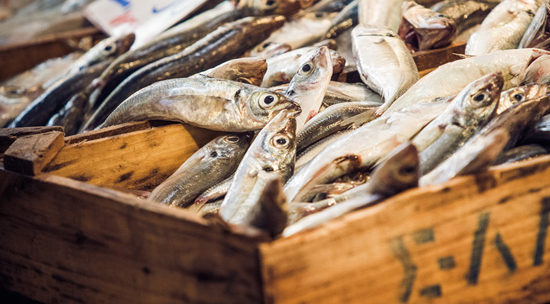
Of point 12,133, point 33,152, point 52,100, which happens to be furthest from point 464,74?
point 52,100

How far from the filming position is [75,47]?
16.9 ft

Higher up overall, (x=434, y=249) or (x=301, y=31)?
(x=301, y=31)

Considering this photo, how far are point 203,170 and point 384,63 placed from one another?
4.07 ft

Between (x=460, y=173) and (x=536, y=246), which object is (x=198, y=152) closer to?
(x=460, y=173)

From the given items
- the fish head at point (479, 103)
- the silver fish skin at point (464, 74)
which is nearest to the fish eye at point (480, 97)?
the fish head at point (479, 103)

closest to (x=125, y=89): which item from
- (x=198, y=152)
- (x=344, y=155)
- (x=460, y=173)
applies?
(x=198, y=152)

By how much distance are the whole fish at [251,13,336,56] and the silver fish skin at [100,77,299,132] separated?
130 centimetres

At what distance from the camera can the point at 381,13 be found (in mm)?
3414

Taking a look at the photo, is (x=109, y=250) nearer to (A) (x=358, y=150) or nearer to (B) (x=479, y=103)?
(A) (x=358, y=150)

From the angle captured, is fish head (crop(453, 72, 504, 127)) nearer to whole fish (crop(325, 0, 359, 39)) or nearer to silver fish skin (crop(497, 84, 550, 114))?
silver fish skin (crop(497, 84, 550, 114))

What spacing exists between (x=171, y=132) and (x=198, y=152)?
209 millimetres

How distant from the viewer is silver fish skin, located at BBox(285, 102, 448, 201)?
1889 millimetres

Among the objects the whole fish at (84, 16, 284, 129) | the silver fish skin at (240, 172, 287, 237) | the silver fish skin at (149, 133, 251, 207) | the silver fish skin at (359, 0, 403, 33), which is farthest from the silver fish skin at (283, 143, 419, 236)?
the silver fish skin at (359, 0, 403, 33)

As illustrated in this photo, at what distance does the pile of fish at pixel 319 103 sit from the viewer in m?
1.70
